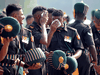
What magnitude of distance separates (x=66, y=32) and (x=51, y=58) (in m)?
0.80

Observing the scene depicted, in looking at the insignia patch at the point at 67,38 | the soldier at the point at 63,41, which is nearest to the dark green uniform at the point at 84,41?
the soldier at the point at 63,41

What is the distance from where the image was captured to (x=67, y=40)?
11.9 feet

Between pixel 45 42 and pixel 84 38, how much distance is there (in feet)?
3.72

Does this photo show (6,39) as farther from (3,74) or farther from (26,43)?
(26,43)

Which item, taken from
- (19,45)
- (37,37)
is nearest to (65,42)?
(37,37)

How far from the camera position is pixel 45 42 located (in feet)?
11.8

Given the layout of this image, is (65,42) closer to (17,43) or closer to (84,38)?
(84,38)

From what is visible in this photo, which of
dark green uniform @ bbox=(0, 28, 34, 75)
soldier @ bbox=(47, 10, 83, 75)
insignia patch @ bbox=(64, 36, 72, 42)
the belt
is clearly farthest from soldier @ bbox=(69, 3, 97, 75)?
the belt

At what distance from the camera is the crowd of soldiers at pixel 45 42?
2.87 m

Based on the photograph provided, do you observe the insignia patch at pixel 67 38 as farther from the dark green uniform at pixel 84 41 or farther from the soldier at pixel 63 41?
the dark green uniform at pixel 84 41

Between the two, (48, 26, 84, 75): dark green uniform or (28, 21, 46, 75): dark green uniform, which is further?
(28, 21, 46, 75): dark green uniform

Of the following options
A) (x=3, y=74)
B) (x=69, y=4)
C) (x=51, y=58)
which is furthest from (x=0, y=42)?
(x=69, y=4)

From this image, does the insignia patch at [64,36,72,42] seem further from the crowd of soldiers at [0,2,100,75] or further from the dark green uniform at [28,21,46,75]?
the dark green uniform at [28,21,46,75]

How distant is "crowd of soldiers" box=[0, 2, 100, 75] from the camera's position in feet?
9.40
